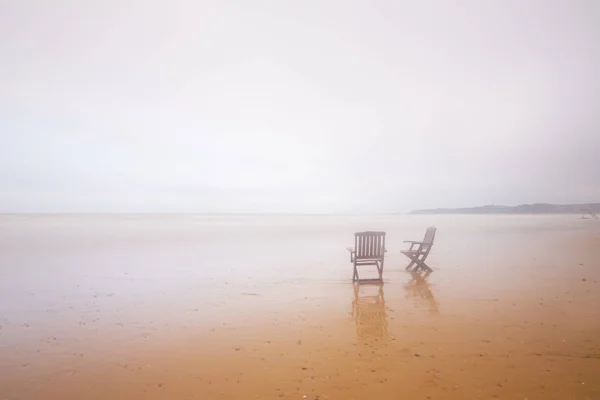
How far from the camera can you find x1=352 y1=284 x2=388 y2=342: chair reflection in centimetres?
716

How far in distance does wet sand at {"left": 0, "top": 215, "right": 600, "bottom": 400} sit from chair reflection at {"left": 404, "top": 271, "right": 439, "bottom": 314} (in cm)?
6

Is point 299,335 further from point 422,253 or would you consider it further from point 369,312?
point 422,253

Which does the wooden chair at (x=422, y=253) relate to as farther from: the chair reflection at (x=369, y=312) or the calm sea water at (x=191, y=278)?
the chair reflection at (x=369, y=312)

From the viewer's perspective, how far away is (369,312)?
8.77 m

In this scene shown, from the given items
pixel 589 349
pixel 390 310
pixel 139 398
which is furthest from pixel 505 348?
pixel 139 398

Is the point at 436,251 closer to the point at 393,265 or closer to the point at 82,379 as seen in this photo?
the point at 393,265

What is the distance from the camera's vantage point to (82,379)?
5.40 meters

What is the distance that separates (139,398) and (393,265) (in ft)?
43.5

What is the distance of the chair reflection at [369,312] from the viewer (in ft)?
23.5

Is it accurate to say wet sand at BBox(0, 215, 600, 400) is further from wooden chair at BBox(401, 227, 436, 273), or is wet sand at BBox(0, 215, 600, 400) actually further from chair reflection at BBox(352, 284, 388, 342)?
wooden chair at BBox(401, 227, 436, 273)

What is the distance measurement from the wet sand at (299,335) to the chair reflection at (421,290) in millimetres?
64

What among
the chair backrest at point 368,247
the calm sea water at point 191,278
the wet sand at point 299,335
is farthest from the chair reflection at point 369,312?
the chair backrest at point 368,247

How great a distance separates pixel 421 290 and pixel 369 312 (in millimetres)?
3253

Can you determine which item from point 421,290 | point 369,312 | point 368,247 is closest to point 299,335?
point 369,312
